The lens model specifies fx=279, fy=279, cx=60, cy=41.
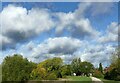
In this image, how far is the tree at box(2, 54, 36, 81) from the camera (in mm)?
11344

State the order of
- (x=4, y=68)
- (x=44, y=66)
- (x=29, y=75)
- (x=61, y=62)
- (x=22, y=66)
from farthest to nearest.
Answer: (x=61, y=62)
(x=44, y=66)
(x=29, y=75)
(x=22, y=66)
(x=4, y=68)

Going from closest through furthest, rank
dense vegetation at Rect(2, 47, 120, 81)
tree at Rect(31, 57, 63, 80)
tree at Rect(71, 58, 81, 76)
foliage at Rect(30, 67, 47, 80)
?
dense vegetation at Rect(2, 47, 120, 81) < foliage at Rect(30, 67, 47, 80) < tree at Rect(31, 57, 63, 80) < tree at Rect(71, 58, 81, 76)

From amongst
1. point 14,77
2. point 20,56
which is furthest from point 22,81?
point 20,56

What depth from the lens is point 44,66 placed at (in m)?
15.6

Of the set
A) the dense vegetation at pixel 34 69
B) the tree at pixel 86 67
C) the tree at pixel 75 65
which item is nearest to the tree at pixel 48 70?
the dense vegetation at pixel 34 69

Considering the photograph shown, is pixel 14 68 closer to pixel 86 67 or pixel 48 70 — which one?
pixel 48 70

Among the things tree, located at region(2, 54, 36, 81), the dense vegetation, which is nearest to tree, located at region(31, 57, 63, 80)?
the dense vegetation

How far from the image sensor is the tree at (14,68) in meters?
11.3

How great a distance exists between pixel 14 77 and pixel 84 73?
52.8ft

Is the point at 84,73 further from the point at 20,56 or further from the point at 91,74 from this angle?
the point at 20,56

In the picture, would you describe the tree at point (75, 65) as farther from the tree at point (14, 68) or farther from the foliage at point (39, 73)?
the tree at point (14, 68)

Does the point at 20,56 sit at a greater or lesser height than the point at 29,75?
greater

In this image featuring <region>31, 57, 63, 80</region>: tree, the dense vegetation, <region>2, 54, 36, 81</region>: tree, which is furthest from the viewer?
<region>31, 57, 63, 80</region>: tree

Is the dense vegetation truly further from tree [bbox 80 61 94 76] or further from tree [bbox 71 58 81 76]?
tree [bbox 80 61 94 76]
